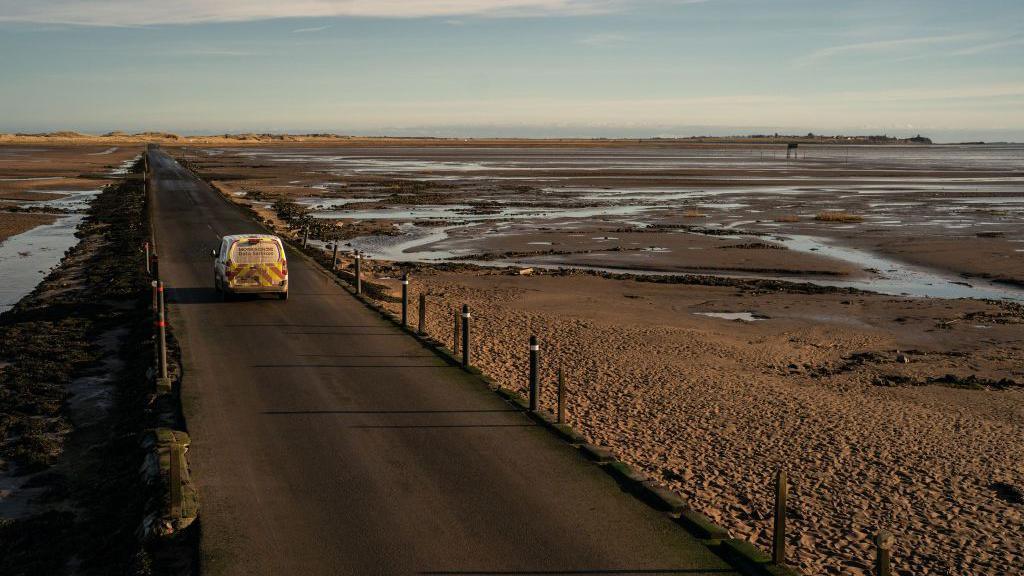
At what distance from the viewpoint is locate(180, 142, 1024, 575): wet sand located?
13180 mm

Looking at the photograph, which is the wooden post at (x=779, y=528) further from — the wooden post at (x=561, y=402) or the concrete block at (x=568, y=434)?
the wooden post at (x=561, y=402)

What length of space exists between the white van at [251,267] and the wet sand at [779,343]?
4808 millimetres

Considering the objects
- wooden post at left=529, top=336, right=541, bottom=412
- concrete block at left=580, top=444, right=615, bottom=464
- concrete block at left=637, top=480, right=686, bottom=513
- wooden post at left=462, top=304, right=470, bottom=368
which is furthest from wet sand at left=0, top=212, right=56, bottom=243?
concrete block at left=637, top=480, right=686, bottom=513

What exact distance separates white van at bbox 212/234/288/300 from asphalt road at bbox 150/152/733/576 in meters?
4.46

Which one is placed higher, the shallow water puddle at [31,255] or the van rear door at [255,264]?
the van rear door at [255,264]

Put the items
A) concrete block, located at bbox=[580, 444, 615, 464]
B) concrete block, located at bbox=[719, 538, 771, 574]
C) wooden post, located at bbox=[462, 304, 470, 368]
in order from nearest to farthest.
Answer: concrete block, located at bbox=[719, 538, 771, 574], concrete block, located at bbox=[580, 444, 615, 464], wooden post, located at bbox=[462, 304, 470, 368]

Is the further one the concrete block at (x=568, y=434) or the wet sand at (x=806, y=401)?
the concrete block at (x=568, y=434)

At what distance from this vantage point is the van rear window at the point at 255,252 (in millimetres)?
25938

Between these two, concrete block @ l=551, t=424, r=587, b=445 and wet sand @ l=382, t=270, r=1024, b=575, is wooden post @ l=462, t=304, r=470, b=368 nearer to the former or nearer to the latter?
wet sand @ l=382, t=270, r=1024, b=575

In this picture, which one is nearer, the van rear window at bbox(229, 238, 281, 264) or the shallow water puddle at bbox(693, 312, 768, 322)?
the van rear window at bbox(229, 238, 281, 264)

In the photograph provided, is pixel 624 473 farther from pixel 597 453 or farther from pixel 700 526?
pixel 700 526

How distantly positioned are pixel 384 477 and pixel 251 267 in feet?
48.1

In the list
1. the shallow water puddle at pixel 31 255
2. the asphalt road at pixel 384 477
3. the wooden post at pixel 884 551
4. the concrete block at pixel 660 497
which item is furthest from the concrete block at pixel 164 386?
the shallow water puddle at pixel 31 255

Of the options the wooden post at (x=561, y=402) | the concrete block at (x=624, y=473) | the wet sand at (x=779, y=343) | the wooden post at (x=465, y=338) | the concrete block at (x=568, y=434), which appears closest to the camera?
the concrete block at (x=624, y=473)
